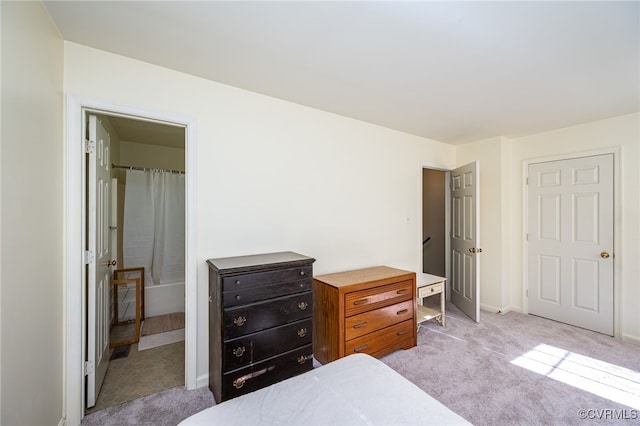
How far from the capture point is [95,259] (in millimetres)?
1911

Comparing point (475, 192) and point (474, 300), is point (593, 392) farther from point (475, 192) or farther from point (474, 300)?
point (475, 192)

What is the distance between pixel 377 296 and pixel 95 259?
223cm

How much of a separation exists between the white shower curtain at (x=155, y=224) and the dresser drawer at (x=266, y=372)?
246 centimetres

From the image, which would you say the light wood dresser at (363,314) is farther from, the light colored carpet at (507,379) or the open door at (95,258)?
the open door at (95,258)

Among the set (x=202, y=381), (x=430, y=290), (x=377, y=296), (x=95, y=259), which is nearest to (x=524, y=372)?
(x=430, y=290)

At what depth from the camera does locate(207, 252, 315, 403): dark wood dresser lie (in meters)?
1.81

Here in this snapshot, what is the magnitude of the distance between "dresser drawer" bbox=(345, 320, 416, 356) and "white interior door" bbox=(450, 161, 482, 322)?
117 centimetres

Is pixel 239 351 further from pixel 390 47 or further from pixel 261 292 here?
pixel 390 47

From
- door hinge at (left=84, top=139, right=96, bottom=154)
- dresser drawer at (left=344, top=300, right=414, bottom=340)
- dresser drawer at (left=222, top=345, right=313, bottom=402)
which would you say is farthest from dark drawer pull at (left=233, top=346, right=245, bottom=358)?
door hinge at (left=84, top=139, right=96, bottom=154)

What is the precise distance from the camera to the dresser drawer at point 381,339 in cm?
238

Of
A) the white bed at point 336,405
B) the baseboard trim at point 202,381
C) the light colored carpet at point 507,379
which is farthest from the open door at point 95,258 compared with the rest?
the white bed at point 336,405

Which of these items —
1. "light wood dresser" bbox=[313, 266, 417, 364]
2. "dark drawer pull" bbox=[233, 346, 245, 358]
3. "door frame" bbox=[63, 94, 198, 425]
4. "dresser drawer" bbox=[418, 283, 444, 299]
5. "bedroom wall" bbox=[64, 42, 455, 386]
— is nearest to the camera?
"door frame" bbox=[63, 94, 198, 425]

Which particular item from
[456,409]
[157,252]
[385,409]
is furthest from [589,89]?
[157,252]

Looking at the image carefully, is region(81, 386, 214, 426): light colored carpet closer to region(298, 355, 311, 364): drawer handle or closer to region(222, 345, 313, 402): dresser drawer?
region(222, 345, 313, 402): dresser drawer
